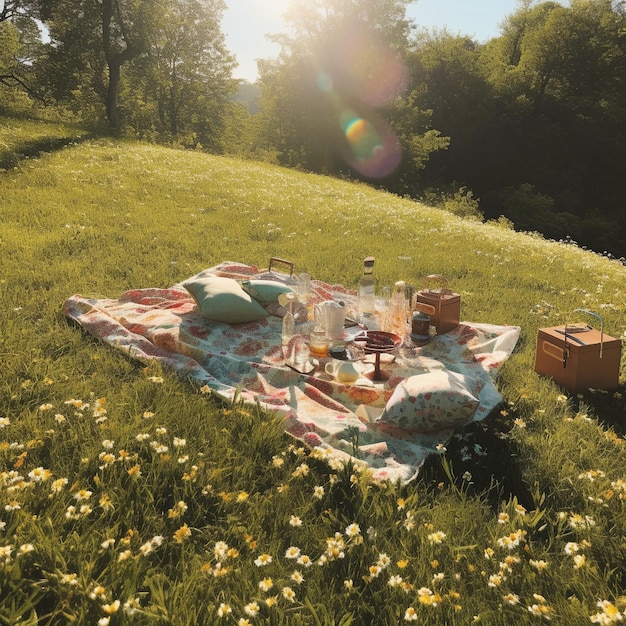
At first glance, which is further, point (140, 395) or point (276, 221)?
point (276, 221)

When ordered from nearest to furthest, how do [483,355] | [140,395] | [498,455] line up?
[498,455]
[140,395]
[483,355]

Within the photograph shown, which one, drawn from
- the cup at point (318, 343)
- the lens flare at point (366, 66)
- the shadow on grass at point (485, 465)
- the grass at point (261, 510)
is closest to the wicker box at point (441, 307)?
the grass at point (261, 510)

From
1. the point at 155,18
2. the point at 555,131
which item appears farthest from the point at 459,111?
the point at 155,18

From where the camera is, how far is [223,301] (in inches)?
212

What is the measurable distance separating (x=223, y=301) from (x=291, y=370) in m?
1.33

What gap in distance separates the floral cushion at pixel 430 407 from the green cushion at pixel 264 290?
2543mm

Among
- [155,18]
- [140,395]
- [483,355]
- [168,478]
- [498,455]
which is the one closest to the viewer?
[168,478]

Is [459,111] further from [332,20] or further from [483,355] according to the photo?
[483,355]

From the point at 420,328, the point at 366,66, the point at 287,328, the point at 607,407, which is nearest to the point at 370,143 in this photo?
the point at 366,66

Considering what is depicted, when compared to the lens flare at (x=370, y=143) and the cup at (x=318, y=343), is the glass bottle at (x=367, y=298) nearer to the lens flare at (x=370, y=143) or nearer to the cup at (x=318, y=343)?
the cup at (x=318, y=343)

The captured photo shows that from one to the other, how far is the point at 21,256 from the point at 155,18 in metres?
22.3

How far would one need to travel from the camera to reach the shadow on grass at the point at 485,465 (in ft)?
10.3

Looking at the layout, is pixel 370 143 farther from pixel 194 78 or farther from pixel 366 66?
pixel 194 78

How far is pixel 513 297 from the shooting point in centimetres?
726
